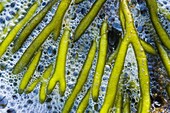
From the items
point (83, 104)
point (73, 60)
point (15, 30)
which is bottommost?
point (83, 104)

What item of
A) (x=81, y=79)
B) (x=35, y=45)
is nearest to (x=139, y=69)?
(x=81, y=79)

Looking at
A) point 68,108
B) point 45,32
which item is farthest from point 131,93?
point 45,32

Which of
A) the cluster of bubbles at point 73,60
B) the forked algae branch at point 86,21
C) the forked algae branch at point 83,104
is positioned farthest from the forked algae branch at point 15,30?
the forked algae branch at point 83,104

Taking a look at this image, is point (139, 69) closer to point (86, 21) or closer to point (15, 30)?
point (86, 21)

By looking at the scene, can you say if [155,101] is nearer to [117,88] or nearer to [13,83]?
[117,88]

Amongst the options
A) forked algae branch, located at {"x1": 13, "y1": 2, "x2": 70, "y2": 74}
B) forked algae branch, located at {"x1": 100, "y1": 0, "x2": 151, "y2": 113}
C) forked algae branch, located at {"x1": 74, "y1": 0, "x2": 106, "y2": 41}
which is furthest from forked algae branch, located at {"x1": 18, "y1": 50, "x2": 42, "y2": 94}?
forked algae branch, located at {"x1": 100, "y1": 0, "x2": 151, "y2": 113}

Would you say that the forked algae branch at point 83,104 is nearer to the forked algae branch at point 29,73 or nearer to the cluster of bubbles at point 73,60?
the cluster of bubbles at point 73,60

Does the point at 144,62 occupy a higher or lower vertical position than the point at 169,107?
higher

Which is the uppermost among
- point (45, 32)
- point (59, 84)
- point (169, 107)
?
point (45, 32)
